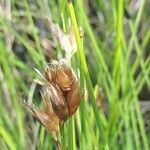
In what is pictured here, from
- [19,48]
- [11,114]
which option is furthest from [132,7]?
[19,48]

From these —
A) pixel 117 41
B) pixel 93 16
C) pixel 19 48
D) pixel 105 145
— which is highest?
pixel 93 16

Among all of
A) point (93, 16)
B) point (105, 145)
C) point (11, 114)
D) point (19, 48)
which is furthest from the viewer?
point (93, 16)

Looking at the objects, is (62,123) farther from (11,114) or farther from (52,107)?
(11,114)

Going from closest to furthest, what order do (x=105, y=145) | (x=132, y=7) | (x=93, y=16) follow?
(x=105, y=145)
(x=132, y=7)
(x=93, y=16)

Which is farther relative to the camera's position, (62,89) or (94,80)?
(94,80)

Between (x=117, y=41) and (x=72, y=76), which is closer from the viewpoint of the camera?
(x=72, y=76)

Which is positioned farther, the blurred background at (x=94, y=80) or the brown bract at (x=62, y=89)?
the blurred background at (x=94, y=80)

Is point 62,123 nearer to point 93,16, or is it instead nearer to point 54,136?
point 54,136

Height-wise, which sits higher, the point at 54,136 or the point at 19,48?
the point at 19,48

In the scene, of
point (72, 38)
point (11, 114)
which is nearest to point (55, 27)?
point (72, 38)

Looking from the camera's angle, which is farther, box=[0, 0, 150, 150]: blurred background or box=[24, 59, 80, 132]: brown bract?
box=[0, 0, 150, 150]: blurred background
